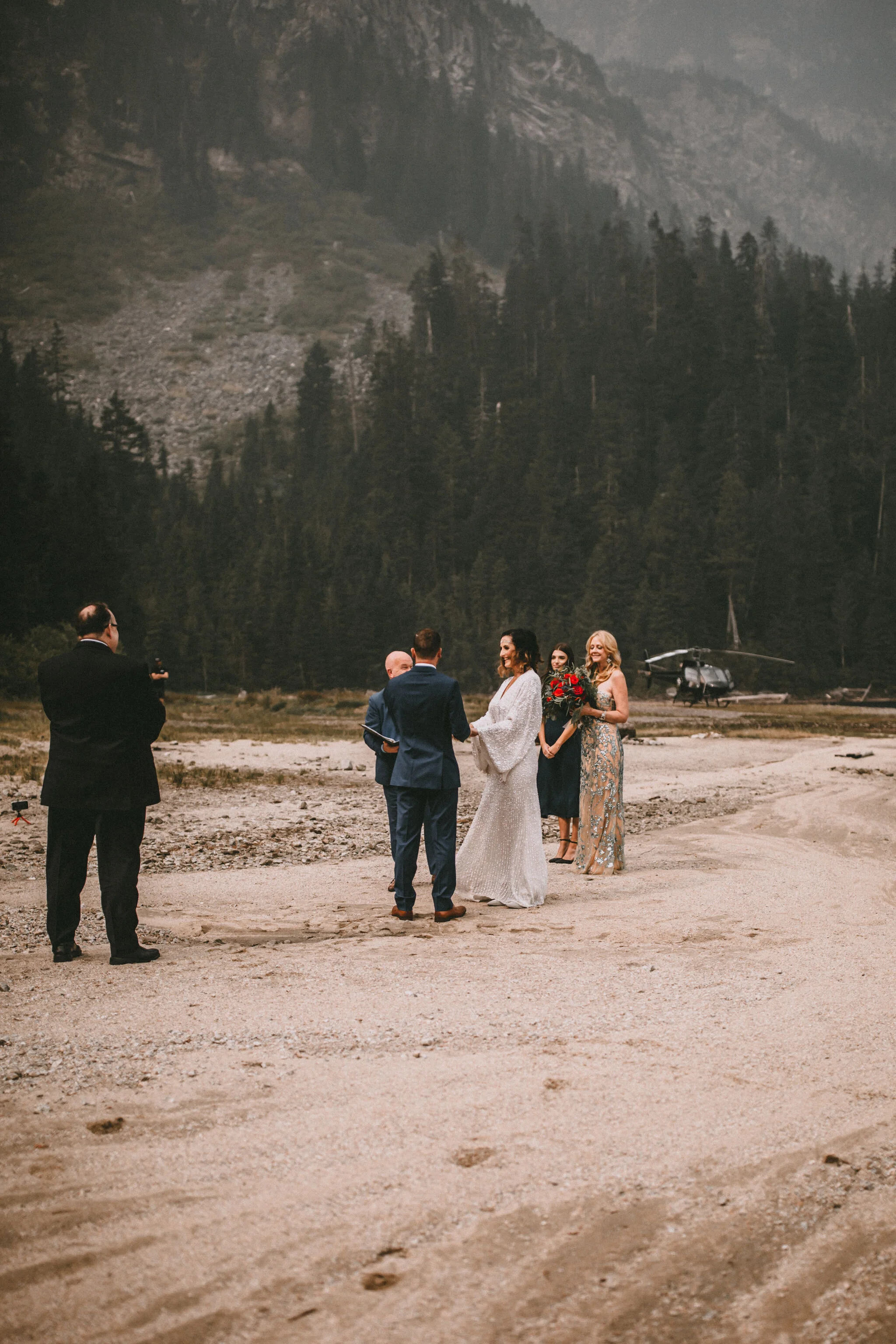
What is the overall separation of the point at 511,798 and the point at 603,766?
164cm

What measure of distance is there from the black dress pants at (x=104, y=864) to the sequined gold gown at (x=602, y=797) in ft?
16.5

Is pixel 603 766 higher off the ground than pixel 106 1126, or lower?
higher

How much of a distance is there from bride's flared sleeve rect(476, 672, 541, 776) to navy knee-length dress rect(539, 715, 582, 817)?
6.99 ft

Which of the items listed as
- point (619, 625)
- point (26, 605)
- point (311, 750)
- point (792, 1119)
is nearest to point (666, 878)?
point (792, 1119)

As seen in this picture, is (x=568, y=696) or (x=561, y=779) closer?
(x=568, y=696)

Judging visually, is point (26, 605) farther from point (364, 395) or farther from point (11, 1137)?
point (364, 395)

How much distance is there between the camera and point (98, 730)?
24.8 ft

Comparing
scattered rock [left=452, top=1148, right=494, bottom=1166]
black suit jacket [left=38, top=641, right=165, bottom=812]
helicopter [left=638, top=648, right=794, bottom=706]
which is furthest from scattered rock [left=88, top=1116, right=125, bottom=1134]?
helicopter [left=638, top=648, right=794, bottom=706]

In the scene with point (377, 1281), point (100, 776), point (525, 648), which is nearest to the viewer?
point (377, 1281)

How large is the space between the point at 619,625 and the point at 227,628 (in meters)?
29.0

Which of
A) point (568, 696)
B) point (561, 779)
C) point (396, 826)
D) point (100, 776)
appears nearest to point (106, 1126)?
point (100, 776)

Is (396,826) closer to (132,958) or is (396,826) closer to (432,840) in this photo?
(432,840)

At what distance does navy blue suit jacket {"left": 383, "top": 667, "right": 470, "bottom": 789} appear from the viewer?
908 centimetres

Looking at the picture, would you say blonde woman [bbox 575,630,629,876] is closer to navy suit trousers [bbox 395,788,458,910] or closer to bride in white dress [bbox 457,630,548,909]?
bride in white dress [bbox 457,630,548,909]
